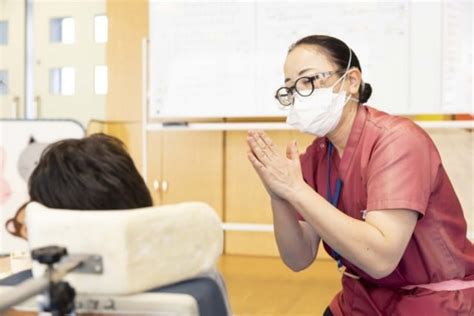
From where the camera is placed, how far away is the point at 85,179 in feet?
2.34

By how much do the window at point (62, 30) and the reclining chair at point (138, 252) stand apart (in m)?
3.21

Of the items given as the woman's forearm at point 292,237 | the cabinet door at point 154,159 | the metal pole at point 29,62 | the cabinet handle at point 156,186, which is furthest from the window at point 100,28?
the woman's forearm at point 292,237

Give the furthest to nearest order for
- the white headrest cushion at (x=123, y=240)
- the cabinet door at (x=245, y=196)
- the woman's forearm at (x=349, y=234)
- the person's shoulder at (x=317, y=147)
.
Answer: the cabinet door at (x=245, y=196) → the person's shoulder at (x=317, y=147) → the woman's forearm at (x=349, y=234) → the white headrest cushion at (x=123, y=240)

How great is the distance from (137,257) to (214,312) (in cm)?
15

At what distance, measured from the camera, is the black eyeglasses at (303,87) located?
48.0 inches

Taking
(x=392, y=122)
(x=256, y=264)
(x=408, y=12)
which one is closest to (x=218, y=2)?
(x=408, y=12)

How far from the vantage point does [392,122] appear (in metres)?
1.17

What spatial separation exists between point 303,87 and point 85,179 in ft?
2.25

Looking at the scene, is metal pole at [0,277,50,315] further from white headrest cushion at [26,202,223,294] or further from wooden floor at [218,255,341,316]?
wooden floor at [218,255,341,316]

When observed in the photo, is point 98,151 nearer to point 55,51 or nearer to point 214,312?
point 214,312

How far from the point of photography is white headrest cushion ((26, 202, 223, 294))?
1.95ft

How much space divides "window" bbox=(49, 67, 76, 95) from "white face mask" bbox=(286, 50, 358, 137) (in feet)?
8.74

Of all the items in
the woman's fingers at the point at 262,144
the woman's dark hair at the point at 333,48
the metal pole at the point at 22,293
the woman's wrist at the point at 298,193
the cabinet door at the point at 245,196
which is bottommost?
the cabinet door at the point at 245,196

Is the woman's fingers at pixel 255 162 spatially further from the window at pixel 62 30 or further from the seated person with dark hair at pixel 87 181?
the window at pixel 62 30
